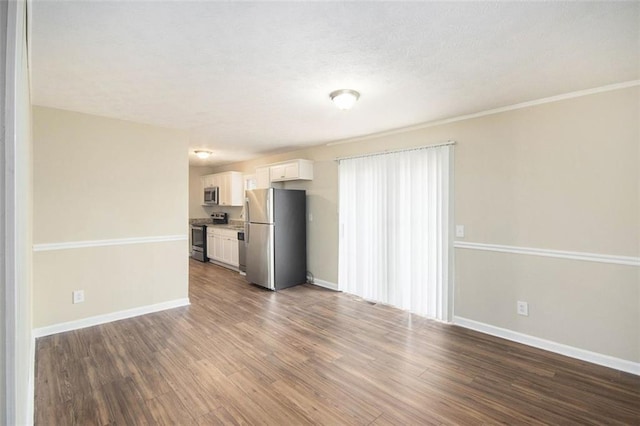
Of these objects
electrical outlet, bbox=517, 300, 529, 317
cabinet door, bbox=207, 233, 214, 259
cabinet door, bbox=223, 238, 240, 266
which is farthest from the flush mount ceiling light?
cabinet door, bbox=207, 233, 214, 259

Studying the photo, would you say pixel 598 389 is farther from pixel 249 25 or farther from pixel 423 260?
pixel 249 25

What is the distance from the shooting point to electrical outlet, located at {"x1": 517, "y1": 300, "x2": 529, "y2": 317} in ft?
10.1

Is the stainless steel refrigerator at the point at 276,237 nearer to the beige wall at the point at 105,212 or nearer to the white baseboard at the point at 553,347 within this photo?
the beige wall at the point at 105,212

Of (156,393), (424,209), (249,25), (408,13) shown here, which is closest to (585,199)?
(424,209)

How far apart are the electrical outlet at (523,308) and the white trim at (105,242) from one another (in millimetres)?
4120

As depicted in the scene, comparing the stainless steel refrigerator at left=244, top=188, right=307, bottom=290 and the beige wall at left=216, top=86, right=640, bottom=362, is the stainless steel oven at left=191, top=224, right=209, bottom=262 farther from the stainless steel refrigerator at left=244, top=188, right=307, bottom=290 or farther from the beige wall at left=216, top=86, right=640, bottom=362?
the beige wall at left=216, top=86, right=640, bottom=362

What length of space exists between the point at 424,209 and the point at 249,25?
2.90m

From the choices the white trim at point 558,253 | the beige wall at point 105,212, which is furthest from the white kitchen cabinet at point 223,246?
the white trim at point 558,253

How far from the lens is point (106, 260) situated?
11.9ft

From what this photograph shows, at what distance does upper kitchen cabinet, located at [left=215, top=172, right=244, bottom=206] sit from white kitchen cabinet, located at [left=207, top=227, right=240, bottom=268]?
0.71 metres

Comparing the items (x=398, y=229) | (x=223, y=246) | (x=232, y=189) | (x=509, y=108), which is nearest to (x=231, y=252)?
(x=223, y=246)

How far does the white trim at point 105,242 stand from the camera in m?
3.25

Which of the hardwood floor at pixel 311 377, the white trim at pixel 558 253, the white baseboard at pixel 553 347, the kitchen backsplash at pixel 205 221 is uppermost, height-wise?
the kitchen backsplash at pixel 205 221

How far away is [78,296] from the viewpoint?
11.3 feet
